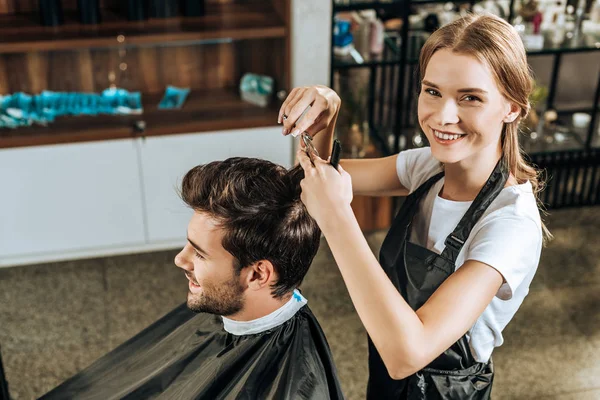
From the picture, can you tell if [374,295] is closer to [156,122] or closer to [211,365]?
[211,365]

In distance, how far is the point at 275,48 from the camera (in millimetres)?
3562

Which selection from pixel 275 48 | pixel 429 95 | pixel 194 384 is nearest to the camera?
pixel 429 95

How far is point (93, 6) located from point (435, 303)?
7.89 ft

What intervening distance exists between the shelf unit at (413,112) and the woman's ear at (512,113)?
1.85m

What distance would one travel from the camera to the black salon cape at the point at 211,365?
1.81m

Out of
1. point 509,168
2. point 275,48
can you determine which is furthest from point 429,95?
point 275,48

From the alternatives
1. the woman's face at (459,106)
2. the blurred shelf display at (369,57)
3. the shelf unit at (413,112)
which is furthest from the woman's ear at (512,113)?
the blurred shelf display at (369,57)

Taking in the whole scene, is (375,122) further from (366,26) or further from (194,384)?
(194,384)

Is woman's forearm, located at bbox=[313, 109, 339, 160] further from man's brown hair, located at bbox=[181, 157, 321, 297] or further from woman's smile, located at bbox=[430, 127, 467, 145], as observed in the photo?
woman's smile, located at bbox=[430, 127, 467, 145]

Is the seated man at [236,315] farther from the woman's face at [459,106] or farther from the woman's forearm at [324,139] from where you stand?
the woman's face at [459,106]

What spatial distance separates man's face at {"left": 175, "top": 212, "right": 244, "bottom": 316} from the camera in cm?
169

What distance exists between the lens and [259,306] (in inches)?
70.9

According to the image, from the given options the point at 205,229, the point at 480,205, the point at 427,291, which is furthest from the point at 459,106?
the point at 205,229

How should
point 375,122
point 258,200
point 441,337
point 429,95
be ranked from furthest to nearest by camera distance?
point 375,122 < point 258,200 < point 429,95 < point 441,337
